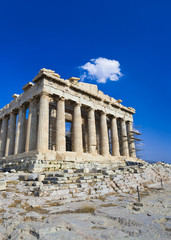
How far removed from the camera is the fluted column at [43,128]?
17.1 metres

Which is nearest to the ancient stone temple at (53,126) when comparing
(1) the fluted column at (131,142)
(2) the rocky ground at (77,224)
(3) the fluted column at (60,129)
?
(3) the fluted column at (60,129)

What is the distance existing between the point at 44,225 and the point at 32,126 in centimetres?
1573

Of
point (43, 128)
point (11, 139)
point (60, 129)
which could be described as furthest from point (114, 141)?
point (11, 139)

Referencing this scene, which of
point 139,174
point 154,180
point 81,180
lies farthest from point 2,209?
point 154,180

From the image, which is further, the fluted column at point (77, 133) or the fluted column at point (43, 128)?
the fluted column at point (77, 133)

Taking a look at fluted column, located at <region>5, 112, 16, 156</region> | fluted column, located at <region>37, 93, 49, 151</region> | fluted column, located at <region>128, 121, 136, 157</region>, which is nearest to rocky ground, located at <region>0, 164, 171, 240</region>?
fluted column, located at <region>37, 93, 49, 151</region>

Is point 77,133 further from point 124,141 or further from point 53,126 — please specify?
point 124,141

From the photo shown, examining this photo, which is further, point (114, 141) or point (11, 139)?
point (114, 141)

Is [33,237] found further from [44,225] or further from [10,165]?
Result: [10,165]

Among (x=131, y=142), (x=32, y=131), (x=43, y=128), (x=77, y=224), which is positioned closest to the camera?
(x=77, y=224)

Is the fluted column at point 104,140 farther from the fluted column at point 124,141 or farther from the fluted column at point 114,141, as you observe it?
the fluted column at point 124,141

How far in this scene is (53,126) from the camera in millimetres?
23484

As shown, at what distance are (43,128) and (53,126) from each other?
581 centimetres

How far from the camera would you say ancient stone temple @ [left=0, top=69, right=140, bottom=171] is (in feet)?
56.4
